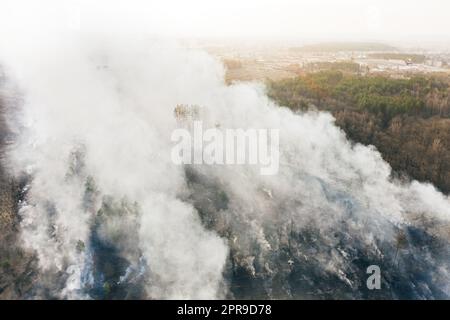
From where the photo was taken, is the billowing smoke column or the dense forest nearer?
the billowing smoke column

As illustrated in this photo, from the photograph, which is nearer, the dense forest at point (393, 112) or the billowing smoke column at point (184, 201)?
the billowing smoke column at point (184, 201)

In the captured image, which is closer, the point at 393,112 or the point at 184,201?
the point at 184,201

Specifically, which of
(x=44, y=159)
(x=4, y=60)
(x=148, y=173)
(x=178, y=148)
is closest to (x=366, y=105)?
(x=178, y=148)

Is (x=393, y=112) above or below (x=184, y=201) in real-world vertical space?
above
